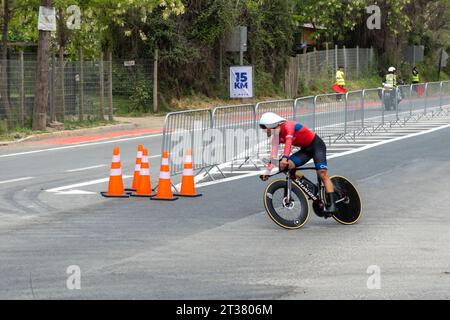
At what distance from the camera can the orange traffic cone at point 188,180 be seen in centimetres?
1334

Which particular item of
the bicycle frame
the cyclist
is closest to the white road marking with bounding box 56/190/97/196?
the cyclist

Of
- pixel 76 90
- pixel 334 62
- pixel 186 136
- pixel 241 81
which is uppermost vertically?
pixel 334 62

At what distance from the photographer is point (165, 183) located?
1306 cm

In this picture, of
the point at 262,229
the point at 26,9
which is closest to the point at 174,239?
the point at 262,229

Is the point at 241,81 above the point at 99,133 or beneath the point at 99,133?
above

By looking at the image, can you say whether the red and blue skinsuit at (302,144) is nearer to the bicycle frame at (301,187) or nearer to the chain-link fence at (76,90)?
the bicycle frame at (301,187)

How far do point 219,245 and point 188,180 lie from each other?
3.68m

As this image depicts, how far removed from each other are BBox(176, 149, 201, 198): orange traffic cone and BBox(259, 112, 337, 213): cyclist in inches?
96.1

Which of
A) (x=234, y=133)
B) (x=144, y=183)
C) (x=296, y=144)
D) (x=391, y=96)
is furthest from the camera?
(x=391, y=96)

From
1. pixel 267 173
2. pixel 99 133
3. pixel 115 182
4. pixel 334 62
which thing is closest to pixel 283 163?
pixel 267 173

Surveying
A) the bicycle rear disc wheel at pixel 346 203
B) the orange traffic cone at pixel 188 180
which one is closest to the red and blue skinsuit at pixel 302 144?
the bicycle rear disc wheel at pixel 346 203

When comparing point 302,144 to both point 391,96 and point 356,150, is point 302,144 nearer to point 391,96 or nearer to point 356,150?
point 356,150
